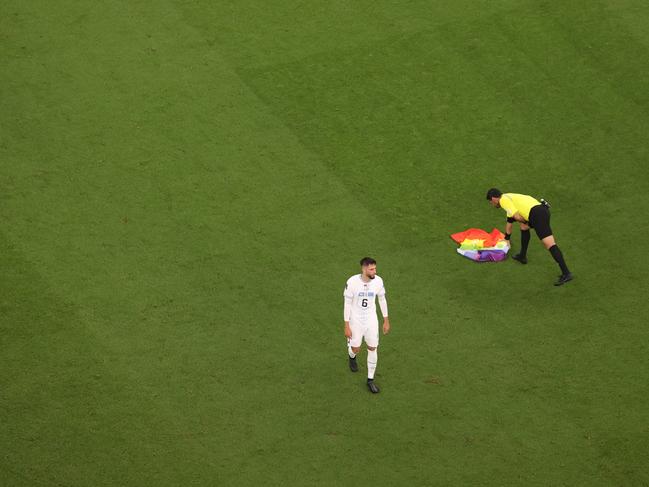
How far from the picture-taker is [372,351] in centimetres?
1477

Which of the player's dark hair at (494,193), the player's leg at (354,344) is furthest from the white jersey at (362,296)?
the player's dark hair at (494,193)

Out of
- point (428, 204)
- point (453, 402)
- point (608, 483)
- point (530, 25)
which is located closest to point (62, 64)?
point (428, 204)

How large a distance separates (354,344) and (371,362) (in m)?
0.34

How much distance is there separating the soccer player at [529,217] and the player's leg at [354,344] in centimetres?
344

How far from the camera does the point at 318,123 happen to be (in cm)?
1984

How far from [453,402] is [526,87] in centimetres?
793

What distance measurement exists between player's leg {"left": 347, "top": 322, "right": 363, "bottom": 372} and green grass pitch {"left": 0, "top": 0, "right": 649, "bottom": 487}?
149 millimetres

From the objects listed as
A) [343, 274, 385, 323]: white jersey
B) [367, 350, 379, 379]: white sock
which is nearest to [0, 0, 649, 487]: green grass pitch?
[367, 350, 379, 379]: white sock

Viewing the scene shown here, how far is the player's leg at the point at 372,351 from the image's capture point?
1465 centimetres

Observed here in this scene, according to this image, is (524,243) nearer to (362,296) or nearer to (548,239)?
(548,239)

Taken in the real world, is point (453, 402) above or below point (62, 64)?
below

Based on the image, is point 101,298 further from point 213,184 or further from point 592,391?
point 592,391

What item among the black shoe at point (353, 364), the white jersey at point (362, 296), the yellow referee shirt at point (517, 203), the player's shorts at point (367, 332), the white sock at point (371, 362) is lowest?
the black shoe at point (353, 364)

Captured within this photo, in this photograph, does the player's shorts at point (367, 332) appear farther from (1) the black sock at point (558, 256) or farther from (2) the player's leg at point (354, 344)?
(1) the black sock at point (558, 256)
